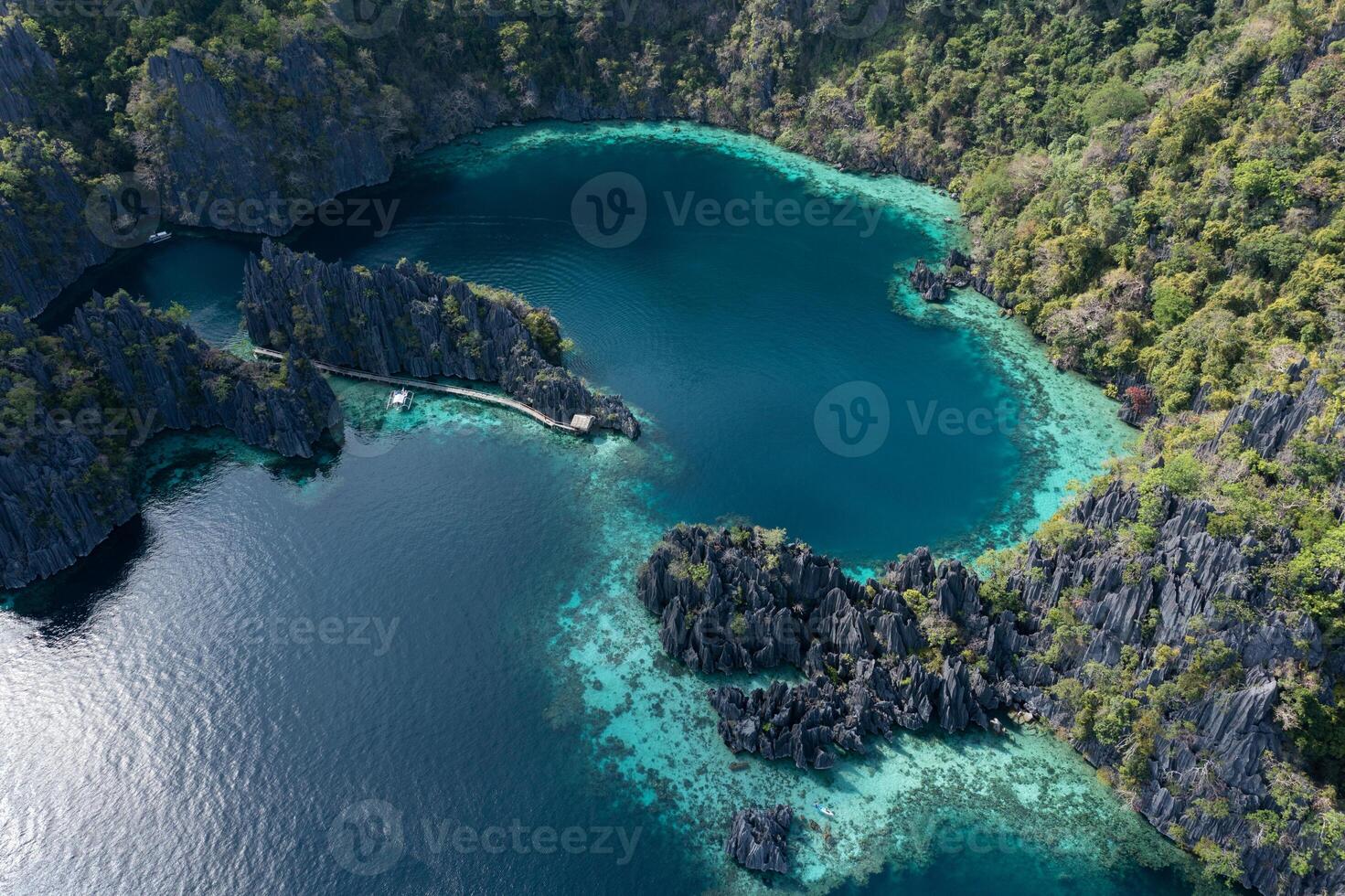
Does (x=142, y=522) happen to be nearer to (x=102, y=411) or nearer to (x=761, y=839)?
(x=102, y=411)

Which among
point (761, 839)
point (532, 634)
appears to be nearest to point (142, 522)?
point (532, 634)

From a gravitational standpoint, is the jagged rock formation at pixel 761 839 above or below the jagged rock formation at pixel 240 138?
below

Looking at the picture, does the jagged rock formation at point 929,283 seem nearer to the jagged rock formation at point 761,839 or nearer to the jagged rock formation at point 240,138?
the jagged rock formation at point 761,839

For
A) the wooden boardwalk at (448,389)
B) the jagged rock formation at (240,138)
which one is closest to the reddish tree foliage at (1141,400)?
the wooden boardwalk at (448,389)

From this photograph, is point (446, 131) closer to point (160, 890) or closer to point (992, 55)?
point (992, 55)

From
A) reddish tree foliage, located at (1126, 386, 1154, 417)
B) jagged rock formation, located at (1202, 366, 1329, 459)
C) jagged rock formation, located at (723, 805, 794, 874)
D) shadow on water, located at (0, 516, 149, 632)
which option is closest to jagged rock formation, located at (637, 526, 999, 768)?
jagged rock formation, located at (723, 805, 794, 874)

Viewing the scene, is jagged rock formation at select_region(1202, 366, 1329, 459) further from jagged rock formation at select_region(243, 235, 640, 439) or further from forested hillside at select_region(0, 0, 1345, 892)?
jagged rock formation at select_region(243, 235, 640, 439)
